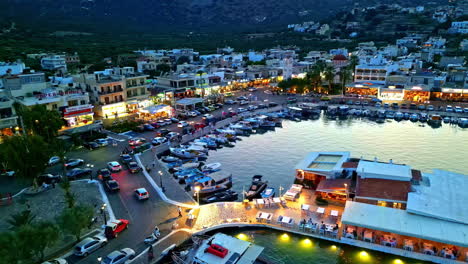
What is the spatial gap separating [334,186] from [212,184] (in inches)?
423

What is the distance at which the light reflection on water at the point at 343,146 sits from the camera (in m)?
35.2

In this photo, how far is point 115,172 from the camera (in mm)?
32531

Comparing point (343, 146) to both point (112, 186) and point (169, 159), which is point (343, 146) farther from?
point (112, 186)

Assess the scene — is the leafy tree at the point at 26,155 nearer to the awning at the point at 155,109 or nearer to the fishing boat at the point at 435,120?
the awning at the point at 155,109

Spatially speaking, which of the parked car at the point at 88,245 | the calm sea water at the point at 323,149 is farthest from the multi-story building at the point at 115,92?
the parked car at the point at 88,245

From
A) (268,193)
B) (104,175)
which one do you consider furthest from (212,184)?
(104,175)

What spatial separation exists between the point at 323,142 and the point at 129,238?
29.1 meters

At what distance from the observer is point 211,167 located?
34594 mm

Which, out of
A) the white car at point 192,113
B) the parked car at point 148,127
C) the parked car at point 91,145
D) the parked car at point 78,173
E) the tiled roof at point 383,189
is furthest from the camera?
the white car at point 192,113

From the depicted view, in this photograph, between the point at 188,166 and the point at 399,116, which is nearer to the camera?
the point at 188,166

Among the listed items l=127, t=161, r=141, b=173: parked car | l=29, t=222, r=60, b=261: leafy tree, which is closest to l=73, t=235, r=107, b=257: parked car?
l=29, t=222, r=60, b=261: leafy tree

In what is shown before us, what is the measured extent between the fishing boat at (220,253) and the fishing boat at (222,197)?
23.6 ft

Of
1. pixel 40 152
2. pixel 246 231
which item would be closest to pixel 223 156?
pixel 246 231

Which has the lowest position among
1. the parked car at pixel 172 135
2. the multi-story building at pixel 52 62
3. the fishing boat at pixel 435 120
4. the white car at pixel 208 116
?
the parked car at pixel 172 135
